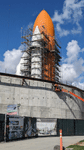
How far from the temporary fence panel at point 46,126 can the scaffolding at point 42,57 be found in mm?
26053

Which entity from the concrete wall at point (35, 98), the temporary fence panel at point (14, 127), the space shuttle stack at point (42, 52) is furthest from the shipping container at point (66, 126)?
the space shuttle stack at point (42, 52)

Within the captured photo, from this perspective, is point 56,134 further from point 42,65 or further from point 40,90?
point 42,65

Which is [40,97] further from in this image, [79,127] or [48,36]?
[48,36]

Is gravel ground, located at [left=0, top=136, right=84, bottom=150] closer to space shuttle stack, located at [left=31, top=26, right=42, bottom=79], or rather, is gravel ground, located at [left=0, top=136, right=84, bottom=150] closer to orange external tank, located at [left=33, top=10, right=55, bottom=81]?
space shuttle stack, located at [left=31, top=26, right=42, bottom=79]

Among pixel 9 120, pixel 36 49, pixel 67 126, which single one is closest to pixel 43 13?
pixel 36 49

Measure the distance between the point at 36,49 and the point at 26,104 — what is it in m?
24.3

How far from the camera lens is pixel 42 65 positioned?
1932 inches

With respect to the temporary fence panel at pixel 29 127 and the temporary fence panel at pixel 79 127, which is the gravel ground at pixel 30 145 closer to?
the temporary fence panel at pixel 29 127

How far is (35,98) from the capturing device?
29.5 metres

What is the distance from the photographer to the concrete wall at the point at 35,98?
1080 inches

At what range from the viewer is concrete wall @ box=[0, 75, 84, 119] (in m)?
27.4

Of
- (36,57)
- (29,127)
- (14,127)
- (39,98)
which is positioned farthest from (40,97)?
(36,57)

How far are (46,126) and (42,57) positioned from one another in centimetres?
3043

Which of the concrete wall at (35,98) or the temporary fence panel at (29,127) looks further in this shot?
the concrete wall at (35,98)
